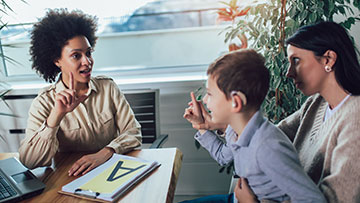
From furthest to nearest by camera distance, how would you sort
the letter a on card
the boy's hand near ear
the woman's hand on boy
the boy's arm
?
the boy's hand near ear < the letter a on card < the woman's hand on boy < the boy's arm

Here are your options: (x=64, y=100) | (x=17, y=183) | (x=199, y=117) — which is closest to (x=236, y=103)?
(x=199, y=117)

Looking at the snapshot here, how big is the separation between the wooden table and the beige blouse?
0.23 ft

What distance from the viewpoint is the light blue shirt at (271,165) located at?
0.85m

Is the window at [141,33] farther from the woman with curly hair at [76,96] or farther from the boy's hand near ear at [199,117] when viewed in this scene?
the boy's hand near ear at [199,117]

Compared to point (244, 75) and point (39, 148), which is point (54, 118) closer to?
point (39, 148)

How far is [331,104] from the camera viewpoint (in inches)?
42.2

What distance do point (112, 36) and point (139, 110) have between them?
3.31 ft

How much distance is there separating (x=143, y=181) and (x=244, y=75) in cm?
56

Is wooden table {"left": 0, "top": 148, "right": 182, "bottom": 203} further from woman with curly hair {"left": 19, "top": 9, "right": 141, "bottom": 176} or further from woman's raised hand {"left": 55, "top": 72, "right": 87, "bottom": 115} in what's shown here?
woman's raised hand {"left": 55, "top": 72, "right": 87, "bottom": 115}

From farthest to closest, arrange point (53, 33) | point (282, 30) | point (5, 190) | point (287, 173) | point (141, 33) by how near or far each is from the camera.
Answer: point (141, 33) → point (282, 30) → point (53, 33) → point (5, 190) → point (287, 173)

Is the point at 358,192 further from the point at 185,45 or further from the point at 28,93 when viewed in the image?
the point at 28,93

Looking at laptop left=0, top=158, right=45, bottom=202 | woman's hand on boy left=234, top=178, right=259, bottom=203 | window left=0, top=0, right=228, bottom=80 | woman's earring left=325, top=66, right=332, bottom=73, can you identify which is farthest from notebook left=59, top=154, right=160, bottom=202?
window left=0, top=0, right=228, bottom=80

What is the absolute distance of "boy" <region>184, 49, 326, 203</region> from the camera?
859 millimetres

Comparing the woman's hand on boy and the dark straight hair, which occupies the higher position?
the dark straight hair
